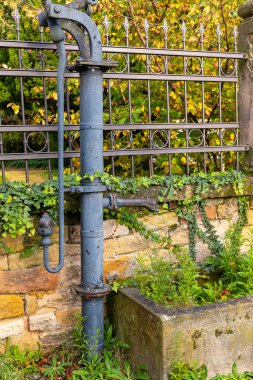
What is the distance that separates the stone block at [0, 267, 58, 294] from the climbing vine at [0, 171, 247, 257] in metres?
0.29

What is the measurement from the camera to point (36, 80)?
7418 millimetres

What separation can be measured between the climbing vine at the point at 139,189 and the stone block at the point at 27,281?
0.29 meters

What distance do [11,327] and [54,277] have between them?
17.6 inches

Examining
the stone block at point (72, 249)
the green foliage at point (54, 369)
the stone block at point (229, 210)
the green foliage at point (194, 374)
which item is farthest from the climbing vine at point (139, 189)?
the green foliage at point (194, 374)

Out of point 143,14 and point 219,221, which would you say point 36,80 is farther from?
point 219,221

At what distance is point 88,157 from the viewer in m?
3.08

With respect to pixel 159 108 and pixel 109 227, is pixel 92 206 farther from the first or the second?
pixel 159 108

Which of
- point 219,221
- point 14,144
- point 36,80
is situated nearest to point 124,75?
point 219,221

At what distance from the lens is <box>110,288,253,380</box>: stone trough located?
2.76 metres

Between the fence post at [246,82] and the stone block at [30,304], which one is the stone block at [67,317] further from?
the fence post at [246,82]

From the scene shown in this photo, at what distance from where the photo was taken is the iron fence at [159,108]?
11.1 ft

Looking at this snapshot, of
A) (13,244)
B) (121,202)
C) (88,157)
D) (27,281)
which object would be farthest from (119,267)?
(88,157)

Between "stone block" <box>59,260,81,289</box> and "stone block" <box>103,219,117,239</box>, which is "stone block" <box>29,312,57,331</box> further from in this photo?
"stone block" <box>103,219,117,239</box>

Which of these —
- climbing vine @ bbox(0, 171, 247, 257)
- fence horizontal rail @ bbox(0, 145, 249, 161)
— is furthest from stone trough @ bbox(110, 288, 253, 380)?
fence horizontal rail @ bbox(0, 145, 249, 161)
